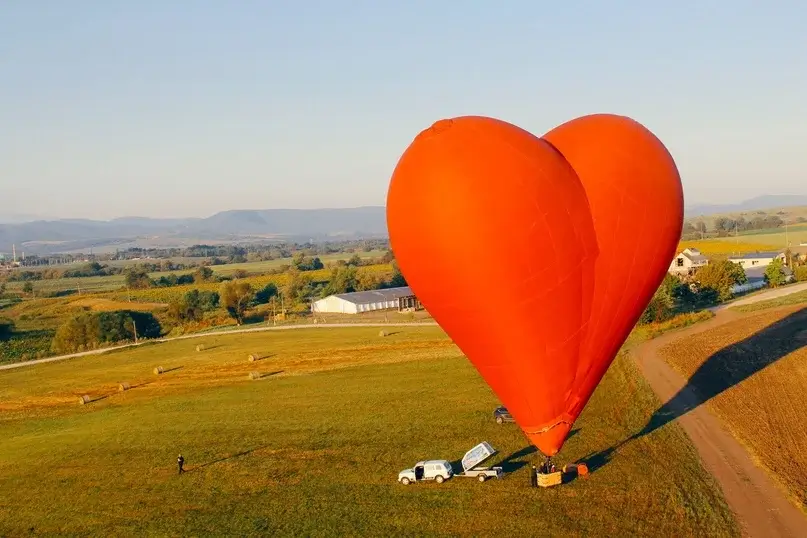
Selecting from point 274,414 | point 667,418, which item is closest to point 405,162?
point 667,418

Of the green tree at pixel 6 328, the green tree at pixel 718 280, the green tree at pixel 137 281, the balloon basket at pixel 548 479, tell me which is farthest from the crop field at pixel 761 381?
the green tree at pixel 137 281

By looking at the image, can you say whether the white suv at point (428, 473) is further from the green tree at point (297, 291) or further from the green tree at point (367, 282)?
the green tree at point (297, 291)

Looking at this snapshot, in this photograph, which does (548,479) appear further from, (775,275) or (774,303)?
(775,275)

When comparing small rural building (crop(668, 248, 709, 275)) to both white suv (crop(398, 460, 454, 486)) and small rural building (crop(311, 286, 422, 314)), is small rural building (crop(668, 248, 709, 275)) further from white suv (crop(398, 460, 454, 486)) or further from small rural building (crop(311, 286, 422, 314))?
white suv (crop(398, 460, 454, 486))

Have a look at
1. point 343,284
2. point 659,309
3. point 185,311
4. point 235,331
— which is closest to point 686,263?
point 659,309

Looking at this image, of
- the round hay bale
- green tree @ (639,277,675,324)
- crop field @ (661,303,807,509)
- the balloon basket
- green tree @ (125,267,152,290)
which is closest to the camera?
the balloon basket

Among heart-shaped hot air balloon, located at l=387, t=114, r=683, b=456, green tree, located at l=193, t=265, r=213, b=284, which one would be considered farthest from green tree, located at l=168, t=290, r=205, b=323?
heart-shaped hot air balloon, located at l=387, t=114, r=683, b=456
